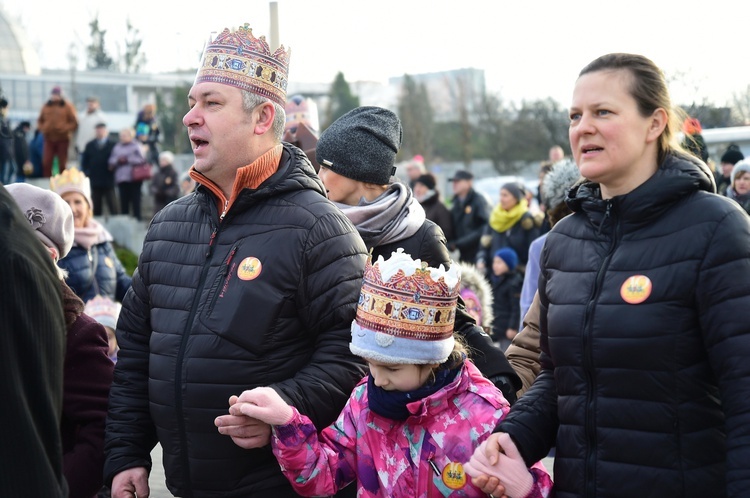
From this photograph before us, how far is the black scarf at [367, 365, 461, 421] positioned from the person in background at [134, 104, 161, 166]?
18257 millimetres

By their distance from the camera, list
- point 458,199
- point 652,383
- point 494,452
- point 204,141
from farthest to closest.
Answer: point 458,199, point 204,141, point 494,452, point 652,383

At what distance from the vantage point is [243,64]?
3916mm

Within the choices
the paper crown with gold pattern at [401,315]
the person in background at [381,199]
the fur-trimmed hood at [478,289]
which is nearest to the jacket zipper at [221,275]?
the paper crown with gold pattern at [401,315]

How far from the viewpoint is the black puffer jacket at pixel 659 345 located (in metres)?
2.81

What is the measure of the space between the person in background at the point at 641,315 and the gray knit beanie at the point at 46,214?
2.29 meters

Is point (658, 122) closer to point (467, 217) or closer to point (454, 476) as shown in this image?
point (454, 476)

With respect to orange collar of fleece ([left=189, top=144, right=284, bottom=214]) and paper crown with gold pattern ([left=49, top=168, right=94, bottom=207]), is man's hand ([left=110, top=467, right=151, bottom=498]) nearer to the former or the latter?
orange collar of fleece ([left=189, top=144, right=284, bottom=214])

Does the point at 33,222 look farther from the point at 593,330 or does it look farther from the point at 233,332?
the point at 593,330

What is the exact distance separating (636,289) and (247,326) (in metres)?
1.38

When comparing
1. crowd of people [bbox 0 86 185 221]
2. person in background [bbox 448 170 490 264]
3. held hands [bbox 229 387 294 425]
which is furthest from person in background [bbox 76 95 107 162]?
held hands [bbox 229 387 294 425]

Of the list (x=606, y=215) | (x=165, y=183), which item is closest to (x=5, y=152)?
(x=165, y=183)

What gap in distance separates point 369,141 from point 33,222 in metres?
1.57

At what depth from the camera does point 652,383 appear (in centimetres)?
293

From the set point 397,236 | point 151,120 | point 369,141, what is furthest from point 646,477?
point 151,120
